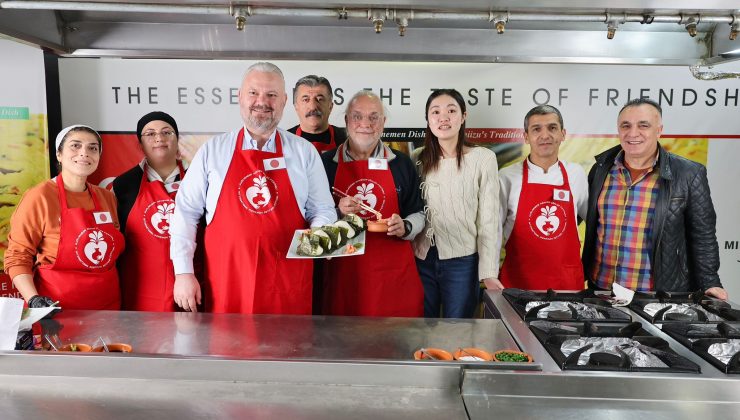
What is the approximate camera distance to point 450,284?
296 centimetres

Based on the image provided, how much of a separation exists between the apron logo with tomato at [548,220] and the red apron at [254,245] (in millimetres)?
1285

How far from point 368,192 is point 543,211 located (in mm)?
968

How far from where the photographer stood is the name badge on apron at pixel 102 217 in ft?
8.48

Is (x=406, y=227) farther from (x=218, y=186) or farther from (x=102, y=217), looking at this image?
(x=102, y=217)

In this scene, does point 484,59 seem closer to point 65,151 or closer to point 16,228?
point 65,151

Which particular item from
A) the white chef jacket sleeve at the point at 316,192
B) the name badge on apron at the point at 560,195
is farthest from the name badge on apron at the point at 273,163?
the name badge on apron at the point at 560,195

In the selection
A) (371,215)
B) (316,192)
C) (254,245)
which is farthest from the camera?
(371,215)

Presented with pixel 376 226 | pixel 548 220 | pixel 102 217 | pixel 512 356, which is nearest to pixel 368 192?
pixel 376 226

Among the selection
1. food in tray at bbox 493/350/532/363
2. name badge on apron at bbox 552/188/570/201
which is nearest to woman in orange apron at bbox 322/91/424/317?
name badge on apron at bbox 552/188/570/201

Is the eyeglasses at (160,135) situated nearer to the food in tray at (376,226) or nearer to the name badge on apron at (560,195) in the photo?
the food in tray at (376,226)

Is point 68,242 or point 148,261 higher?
point 68,242

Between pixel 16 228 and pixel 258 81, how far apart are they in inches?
49.3

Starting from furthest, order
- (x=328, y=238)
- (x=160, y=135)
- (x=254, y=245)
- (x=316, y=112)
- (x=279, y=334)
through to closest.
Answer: (x=316, y=112), (x=160, y=135), (x=254, y=245), (x=328, y=238), (x=279, y=334)

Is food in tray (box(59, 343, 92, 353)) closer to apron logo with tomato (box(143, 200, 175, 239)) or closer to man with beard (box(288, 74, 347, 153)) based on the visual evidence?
apron logo with tomato (box(143, 200, 175, 239))
